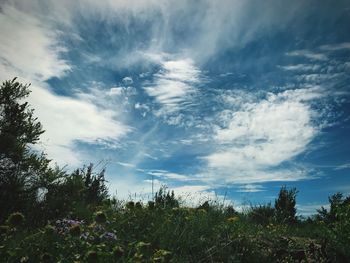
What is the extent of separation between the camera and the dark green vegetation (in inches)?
175

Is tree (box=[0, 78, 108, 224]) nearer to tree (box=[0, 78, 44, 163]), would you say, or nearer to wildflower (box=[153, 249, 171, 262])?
tree (box=[0, 78, 44, 163])

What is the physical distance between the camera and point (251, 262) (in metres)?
5.73

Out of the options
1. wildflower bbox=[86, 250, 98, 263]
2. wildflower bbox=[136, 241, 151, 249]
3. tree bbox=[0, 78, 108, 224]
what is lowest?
wildflower bbox=[86, 250, 98, 263]

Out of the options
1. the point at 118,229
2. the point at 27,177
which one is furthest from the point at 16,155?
the point at 118,229

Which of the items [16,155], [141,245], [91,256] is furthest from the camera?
[16,155]

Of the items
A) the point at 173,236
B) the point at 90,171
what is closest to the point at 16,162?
the point at 90,171

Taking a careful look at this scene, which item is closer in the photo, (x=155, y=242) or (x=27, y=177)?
(x=155, y=242)

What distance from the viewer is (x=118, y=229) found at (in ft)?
20.0

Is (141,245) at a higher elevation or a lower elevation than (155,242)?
lower

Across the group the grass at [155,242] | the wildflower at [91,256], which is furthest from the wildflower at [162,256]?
the wildflower at [91,256]

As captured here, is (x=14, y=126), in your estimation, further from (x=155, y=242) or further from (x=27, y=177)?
(x=155, y=242)

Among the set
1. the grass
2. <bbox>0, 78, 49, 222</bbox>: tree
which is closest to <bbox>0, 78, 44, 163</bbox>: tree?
<bbox>0, 78, 49, 222</bbox>: tree

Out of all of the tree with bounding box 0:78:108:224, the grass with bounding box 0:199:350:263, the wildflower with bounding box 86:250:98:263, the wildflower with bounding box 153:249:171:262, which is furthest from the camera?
the tree with bounding box 0:78:108:224

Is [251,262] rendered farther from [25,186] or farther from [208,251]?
[25,186]
